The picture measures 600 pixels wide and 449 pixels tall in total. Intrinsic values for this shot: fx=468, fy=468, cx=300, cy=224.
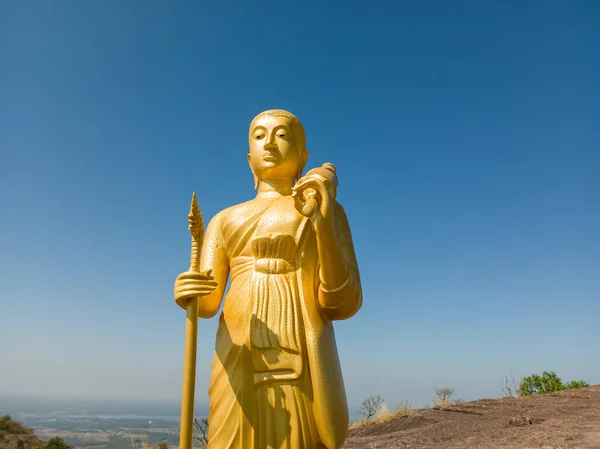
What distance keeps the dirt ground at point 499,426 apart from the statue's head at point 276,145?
666 cm

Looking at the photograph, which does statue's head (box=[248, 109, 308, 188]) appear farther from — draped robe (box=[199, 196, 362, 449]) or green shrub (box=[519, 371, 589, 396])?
green shrub (box=[519, 371, 589, 396])

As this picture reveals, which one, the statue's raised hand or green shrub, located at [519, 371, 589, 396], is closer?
the statue's raised hand

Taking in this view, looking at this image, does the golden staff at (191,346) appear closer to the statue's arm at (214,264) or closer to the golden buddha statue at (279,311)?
the golden buddha statue at (279,311)

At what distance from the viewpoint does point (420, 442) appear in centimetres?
917

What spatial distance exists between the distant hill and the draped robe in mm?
8749

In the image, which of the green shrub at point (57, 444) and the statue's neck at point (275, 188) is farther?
the green shrub at point (57, 444)

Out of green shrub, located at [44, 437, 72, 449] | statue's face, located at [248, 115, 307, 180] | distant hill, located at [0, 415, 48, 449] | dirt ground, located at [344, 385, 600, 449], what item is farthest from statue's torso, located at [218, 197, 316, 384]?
distant hill, located at [0, 415, 48, 449]

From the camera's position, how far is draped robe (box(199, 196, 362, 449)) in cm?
328

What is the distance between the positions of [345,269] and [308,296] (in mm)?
360

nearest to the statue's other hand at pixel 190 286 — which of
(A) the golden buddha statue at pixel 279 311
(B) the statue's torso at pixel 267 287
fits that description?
(A) the golden buddha statue at pixel 279 311

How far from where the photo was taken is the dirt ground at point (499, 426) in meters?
8.59

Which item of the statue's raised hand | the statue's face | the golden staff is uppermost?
the statue's face

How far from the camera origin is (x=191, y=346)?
10.5 feet

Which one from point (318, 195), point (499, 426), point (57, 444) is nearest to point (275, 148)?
point (318, 195)
